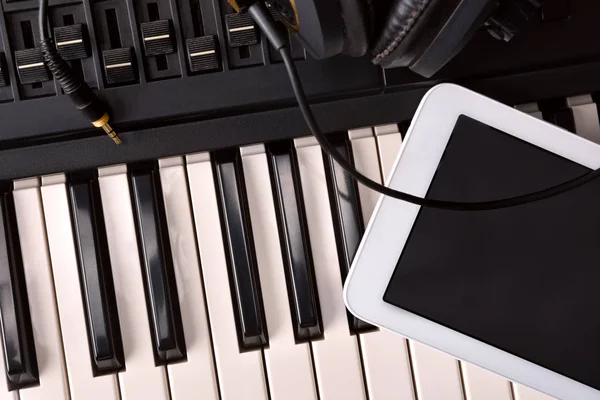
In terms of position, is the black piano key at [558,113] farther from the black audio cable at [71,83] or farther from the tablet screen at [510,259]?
the black audio cable at [71,83]

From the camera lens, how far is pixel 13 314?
0.62 metres

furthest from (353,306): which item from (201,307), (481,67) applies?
(481,67)

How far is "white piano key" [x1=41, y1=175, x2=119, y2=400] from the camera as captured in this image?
63 centimetres

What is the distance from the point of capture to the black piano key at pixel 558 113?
0.65 metres

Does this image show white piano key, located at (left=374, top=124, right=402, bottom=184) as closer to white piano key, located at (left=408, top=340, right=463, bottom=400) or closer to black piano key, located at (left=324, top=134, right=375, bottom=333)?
black piano key, located at (left=324, top=134, right=375, bottom=333)

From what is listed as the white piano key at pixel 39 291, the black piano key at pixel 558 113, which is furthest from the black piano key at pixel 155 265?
the black piano key at pixel 558 113

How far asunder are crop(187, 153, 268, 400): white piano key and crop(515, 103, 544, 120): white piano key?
36 cm

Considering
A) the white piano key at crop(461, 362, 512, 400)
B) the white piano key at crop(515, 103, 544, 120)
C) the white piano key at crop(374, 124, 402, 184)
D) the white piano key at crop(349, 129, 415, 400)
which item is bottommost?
the white piano key at crop(461, 362, 512, 400)

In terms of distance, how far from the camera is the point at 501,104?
0.60 metres

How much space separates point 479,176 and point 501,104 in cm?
8

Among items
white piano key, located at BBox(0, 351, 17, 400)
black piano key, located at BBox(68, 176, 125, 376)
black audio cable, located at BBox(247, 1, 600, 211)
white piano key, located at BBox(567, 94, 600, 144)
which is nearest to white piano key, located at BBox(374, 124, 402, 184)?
black audio cable, located at BBox(247, 1, 600, 211)

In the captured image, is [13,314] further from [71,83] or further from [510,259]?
[510,259]

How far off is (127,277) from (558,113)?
519 millimetres

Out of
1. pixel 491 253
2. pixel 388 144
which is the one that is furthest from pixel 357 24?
pixel 491 253
